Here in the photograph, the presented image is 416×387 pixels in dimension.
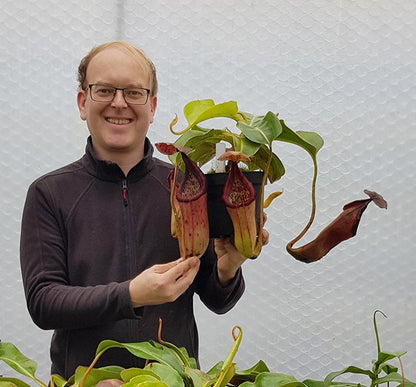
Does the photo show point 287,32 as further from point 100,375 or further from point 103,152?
point 100,375

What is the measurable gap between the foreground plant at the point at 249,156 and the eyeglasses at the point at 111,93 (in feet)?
0.69

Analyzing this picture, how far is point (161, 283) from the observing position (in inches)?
43.1

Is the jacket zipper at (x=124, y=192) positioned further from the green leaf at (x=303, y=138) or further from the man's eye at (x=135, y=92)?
the green leaf at (x=303, y=138)

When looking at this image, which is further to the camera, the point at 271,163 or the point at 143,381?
the point at 271,163

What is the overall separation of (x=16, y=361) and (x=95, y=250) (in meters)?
0.30

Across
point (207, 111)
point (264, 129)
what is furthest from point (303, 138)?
point (207, 111)

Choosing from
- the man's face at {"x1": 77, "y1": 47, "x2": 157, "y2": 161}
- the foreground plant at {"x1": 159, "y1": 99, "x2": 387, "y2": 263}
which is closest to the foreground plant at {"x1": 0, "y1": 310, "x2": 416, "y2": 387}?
the foreground plant at {"x1": 159, "y1": 99, "x2": 387, "y2": 263}

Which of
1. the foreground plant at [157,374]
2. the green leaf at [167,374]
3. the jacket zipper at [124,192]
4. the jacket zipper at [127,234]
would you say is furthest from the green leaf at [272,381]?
the jacket zipper at [124,192]

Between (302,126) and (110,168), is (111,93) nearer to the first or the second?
(110,168)

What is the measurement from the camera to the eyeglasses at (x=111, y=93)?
1.30m

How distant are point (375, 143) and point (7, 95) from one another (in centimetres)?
112

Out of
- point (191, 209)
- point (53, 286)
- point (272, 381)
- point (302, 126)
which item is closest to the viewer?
point (272, 381)

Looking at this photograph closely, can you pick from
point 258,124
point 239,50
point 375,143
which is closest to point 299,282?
point 375,143

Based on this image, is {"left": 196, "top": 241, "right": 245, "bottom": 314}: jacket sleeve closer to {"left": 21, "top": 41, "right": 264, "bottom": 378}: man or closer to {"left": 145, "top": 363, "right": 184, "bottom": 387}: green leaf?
{"left": 21, "top": 41, "right": 264, "bottom": 378}: man
